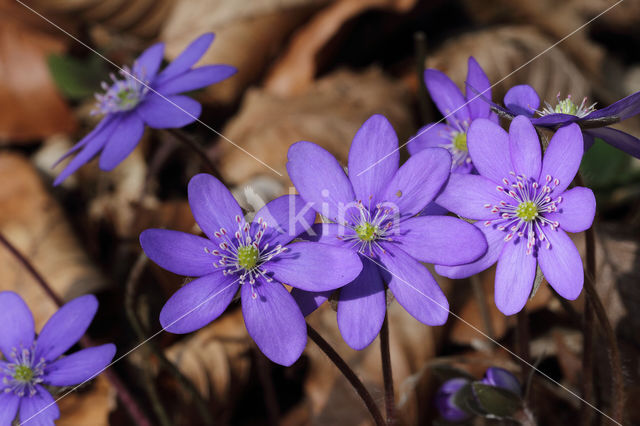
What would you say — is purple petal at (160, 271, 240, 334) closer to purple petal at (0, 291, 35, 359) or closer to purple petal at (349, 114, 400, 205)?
purple petal at (349, 114, 400, 205)

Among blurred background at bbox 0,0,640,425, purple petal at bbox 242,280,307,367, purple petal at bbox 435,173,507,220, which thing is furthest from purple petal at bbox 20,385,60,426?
purple petal at bbox 435,173,507,220

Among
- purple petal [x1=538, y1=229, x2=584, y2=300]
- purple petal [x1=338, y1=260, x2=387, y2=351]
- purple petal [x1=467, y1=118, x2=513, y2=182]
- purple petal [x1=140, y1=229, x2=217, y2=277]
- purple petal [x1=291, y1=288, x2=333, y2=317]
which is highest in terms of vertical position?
purple petal [x1=140, y1=229, x2=217, y2=277]

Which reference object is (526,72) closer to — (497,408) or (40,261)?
(497,408)

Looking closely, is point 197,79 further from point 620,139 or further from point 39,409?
point 620,139

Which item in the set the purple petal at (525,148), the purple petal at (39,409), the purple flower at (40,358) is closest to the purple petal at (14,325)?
the purple flower at (40,358)

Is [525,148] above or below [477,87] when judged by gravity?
below

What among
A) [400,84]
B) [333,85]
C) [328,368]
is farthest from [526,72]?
[328,368]

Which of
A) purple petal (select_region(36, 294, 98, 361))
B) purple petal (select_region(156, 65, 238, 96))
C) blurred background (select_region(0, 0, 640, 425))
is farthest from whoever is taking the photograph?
blurred background (select_region(0, 0, 640, 425))

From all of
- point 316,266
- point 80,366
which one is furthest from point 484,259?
point 80,366
